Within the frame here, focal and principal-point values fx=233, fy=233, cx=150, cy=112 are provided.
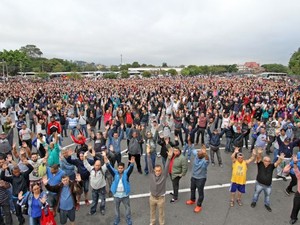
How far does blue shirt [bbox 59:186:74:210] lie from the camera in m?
4.61

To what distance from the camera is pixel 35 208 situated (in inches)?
173

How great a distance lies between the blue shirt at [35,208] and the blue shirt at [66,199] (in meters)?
0.39

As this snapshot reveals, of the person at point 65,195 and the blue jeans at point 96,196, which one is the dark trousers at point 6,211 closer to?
the person at point 65,195

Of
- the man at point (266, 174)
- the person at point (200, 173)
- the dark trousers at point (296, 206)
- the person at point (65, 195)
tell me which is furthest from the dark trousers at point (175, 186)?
the dark trousers at point (296, 206)

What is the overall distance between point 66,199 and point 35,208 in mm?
558

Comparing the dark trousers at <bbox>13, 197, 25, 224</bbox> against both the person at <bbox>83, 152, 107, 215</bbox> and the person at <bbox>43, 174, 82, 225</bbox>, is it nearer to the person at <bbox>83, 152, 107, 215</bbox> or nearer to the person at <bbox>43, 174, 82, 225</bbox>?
the person at <bbox>43, 174, 82, 225</bbox>

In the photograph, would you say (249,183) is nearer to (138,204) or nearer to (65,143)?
(138,204)

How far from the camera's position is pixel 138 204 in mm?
5898

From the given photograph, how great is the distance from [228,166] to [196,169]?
3.18m

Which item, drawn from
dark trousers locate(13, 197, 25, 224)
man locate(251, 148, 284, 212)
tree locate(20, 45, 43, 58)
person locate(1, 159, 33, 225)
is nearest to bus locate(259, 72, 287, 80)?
man locate(251, 148, 284, 212)

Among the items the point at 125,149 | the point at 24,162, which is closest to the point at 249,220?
the point at 24,162

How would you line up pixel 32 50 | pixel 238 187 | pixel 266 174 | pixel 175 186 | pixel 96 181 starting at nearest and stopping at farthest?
pixel 96 181 < pixel 266 174 < pixel 238 187 < pixel 175 186 < pixel 32 50

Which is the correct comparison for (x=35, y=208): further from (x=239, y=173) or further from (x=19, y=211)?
(x=239, y=173)

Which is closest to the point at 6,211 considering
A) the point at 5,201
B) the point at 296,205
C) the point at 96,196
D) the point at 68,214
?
the point at 5,201
